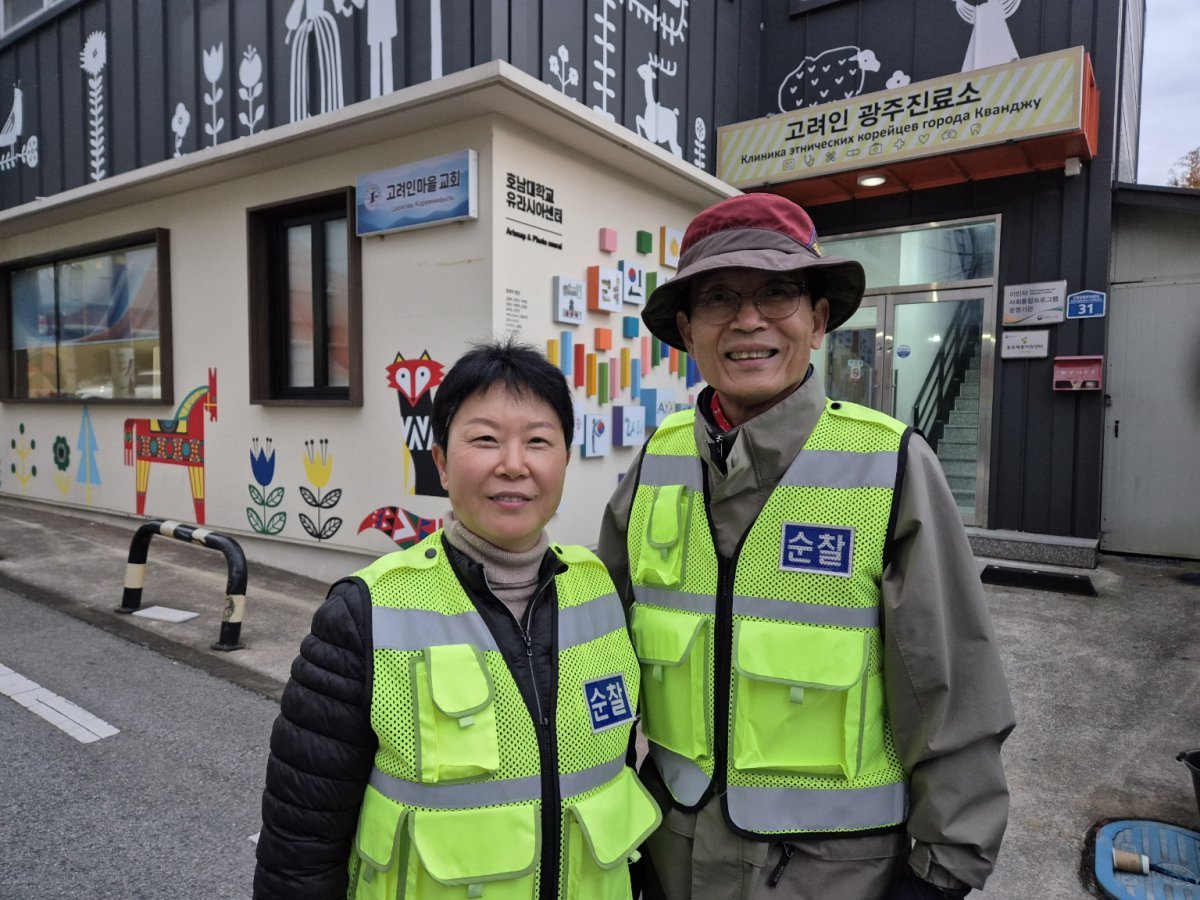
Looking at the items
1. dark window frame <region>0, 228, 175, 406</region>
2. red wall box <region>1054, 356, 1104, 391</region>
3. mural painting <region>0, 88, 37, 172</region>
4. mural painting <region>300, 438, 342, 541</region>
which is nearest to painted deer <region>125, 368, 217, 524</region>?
dark window frame <region>0, 228, 175, 406</region>

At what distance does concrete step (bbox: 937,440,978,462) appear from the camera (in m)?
8.78

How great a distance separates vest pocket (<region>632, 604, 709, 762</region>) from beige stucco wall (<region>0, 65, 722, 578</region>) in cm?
415

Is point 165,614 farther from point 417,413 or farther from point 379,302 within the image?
point 379,302

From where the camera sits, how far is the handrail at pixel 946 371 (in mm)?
8609

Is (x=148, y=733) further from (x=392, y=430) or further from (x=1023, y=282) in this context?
(x=1023, y=282)

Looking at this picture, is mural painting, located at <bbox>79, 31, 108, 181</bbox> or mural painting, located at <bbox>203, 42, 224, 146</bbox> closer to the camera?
mural painting, located at <bbox>203, 42, 224, 146</bbox>

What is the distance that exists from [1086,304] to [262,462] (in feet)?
27.1

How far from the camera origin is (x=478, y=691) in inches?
54.1

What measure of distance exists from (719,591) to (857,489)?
13.6 inches

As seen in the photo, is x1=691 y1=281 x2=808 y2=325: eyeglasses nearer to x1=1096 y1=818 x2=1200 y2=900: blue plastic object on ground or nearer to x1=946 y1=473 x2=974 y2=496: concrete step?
x1=1096 y1=818 x2=1200 y2=900: blue plastic object on ground

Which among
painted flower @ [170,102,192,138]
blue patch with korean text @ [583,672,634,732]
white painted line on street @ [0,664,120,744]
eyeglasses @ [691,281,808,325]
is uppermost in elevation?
painted flower @ [170,102,192,138]

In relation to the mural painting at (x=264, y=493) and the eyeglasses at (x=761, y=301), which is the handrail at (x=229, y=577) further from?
the eyeglasses at (x=761, y=301)

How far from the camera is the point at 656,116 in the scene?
7.32 metres

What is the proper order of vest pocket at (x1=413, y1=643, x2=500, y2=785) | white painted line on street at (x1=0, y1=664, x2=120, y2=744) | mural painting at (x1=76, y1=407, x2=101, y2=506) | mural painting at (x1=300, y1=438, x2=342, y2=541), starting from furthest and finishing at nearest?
mural painting at (x1=76, y1=407, x2=101, y2=506) → mural painting at (x1=300, y1=438, x2=342, y2=541) → white painted line on street at (x1=0, y1=664, x2=120, y2=744) → vest pocket at (x1=413, y1=643, x2=500, y2=785)
